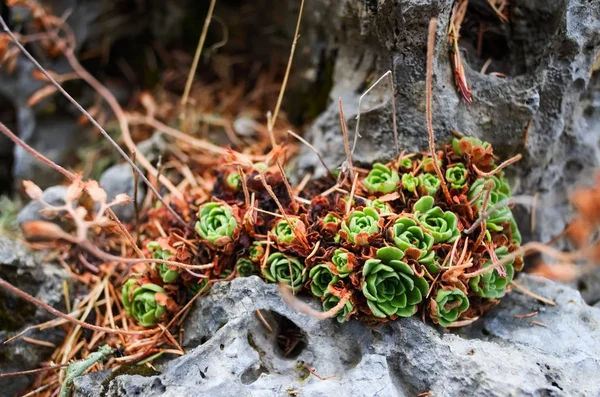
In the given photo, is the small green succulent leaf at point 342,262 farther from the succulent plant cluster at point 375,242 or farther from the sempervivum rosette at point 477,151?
the sempervivum rosette at point 477,151

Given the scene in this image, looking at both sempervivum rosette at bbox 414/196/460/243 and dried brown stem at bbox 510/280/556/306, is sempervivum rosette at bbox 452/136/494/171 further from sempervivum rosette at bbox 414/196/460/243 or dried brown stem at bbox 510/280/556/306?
dried brown stem at bbox 510/280/556/306

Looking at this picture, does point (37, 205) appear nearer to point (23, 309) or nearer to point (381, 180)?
point (23, 309)

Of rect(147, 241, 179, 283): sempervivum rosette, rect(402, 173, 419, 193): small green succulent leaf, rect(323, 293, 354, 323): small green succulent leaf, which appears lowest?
rect(147, 241, 179, 283): sempervivum rosette

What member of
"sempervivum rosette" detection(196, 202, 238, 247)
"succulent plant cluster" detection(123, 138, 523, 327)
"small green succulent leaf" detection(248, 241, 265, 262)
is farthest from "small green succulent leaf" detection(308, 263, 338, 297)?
"sempervivum rosette" detection(196, 202, 238, 247)

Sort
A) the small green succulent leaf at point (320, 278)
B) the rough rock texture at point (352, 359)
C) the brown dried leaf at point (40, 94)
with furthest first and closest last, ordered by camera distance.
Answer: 1. the brown dried leaf at point (40, 94)
2. the small green succulent leaf at point (320, 278)
3. the rough rock texture at point (352, 359)

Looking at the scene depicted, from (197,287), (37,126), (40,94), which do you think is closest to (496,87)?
(197,287)

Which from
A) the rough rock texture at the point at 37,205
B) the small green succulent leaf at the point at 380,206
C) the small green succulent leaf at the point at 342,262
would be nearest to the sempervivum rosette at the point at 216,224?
the small green succulent leaf at the point at 342,262
